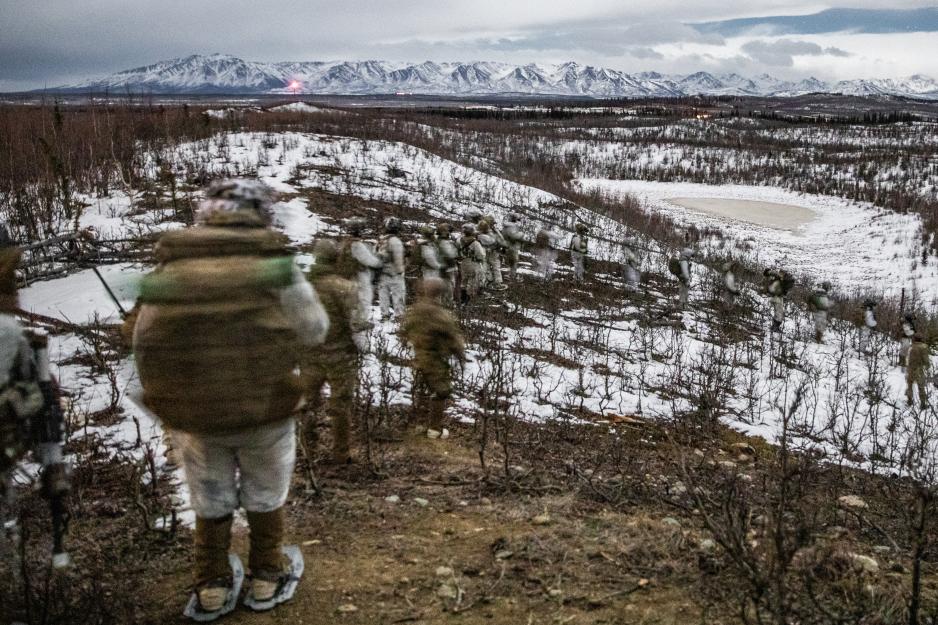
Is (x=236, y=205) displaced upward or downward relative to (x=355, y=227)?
upward

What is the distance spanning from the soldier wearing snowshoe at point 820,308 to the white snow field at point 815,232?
7243 mm

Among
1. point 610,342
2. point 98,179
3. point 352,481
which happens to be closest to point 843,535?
point 352,481

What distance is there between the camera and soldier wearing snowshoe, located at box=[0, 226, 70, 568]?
2807 mm

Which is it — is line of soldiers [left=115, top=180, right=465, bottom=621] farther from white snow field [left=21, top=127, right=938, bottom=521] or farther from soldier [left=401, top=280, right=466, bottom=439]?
soldier [left=401, top=280, right=466, bottom=439]

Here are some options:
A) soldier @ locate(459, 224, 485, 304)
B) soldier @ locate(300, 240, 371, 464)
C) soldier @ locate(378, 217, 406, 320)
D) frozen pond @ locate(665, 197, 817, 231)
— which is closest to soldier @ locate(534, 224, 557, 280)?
soldier @ locate(459, 224, 485, 304)

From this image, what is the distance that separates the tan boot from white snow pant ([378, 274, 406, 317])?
7.93m

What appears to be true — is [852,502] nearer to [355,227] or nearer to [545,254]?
[355,227]

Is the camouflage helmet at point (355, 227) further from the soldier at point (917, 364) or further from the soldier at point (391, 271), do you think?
the soldier at point (917, 364)

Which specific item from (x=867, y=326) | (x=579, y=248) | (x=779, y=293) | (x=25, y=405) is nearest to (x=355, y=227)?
(x=25, y=405)

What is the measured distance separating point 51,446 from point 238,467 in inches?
37.6

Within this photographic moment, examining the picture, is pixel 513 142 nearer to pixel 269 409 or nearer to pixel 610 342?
pixel 610 342

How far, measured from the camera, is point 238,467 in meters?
2.95

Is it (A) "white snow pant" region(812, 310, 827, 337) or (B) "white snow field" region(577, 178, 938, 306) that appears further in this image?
(B) "white snow field" region(577, 178, 938, 306)

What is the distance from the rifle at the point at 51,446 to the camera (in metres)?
3.01
